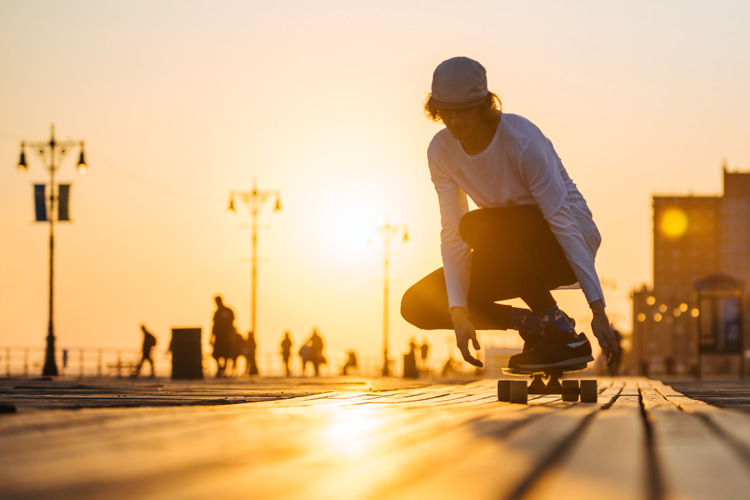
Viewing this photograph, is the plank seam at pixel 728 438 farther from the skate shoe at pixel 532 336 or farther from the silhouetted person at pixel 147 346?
the silhouetted person at pixel 147 346

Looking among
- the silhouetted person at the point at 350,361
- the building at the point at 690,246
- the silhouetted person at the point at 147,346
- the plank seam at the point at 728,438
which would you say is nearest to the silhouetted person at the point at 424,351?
the silhouetted person at the point at 350,361

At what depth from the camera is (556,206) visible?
15.4 feet

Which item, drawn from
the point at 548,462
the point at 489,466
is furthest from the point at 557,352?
the point at 489,466

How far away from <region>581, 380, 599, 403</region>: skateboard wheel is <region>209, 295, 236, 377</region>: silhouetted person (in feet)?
63.2

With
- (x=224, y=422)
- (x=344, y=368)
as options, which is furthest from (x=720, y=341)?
(x=224, y=422)

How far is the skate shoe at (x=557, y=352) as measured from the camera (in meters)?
4.64

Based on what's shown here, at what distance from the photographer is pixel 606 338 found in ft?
14.9

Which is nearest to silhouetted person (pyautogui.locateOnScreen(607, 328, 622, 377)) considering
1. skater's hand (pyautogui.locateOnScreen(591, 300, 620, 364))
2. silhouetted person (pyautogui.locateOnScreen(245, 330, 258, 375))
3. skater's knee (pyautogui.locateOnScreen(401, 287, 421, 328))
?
skater's hand (pyautogui.locateOnScreen(591, 300, 620, 364))

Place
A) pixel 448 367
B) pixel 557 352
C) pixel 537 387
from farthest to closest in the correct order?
pixel 448 367 < pixel 537 387 < pixel 557 352

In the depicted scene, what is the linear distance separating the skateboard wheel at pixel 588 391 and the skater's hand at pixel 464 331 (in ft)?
1.68

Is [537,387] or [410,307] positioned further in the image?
[410,307]

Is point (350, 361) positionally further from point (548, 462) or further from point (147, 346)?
point (548, 462)

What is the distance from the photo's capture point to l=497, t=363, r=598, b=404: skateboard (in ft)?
14.0

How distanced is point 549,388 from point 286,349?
118ft
